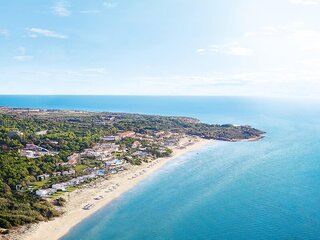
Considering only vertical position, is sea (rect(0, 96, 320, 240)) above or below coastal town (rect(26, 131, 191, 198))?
below

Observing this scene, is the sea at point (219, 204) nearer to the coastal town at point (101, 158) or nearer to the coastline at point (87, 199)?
the coastline at point (87, 199)

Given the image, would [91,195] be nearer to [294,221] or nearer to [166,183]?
[166,183]

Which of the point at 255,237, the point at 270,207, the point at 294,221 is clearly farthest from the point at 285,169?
the point at 255,237

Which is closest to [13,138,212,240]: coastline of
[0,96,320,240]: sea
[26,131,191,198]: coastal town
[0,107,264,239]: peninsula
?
[0,107,264,239]: peninsula

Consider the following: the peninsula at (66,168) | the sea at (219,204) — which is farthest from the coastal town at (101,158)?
the sea at (219,204)

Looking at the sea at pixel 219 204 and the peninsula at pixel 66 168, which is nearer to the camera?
the sea at pixel 219 204

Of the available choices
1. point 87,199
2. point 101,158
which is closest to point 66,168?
point 101,158

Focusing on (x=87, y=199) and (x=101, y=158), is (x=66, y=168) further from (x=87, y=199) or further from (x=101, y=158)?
(x=87, y=199)

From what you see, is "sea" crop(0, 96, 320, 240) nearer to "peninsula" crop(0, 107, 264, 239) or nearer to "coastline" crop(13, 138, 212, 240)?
"coastline" crop(13, 138, 212, 240)
